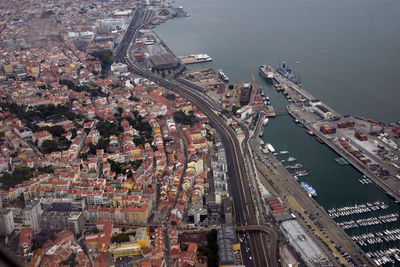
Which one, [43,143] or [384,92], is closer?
[43,143]

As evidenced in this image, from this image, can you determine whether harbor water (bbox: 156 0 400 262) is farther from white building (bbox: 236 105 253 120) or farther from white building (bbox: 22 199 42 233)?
white building (bbox: 22 199 42 233)

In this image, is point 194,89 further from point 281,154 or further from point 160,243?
point 160,243

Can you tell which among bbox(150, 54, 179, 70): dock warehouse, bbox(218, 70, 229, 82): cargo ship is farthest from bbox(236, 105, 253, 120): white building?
bbox(150, 54, 179, 70): dock warehouse

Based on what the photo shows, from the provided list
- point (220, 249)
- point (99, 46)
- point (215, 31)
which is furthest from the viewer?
point (215, 31)

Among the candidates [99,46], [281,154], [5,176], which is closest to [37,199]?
[5,176]

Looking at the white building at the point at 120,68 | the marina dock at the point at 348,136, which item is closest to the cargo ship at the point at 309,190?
the marina dock at the point at 348,136

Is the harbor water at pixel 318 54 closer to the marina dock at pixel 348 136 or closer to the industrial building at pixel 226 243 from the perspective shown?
the marina dock at pixel 348 136
